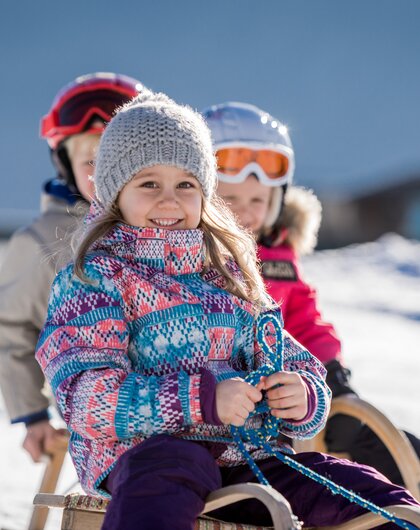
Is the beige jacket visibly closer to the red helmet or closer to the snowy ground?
the red helmet

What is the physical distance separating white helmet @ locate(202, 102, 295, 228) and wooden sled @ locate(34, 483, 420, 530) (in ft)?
5.47

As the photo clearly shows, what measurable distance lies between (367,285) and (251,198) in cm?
689

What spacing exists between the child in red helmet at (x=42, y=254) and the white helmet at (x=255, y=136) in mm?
385

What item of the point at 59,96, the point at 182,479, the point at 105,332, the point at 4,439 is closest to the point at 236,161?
the point at 59,96

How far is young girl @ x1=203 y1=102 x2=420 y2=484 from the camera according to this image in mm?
3061

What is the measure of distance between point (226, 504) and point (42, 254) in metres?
1.62

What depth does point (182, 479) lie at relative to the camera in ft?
5.83

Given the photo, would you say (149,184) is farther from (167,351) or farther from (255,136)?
(255,136)

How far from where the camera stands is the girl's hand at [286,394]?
1967 mm

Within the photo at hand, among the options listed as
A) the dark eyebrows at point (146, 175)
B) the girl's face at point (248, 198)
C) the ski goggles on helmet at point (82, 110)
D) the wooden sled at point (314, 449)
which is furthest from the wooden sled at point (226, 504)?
the ski goggles on helmet at point (82, 110)

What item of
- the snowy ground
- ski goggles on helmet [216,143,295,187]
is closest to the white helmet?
ski goggles on helmet [216,143,295,187]

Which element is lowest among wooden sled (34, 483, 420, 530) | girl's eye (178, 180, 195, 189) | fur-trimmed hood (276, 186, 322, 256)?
wooden sled (34, 483, 420, 530)

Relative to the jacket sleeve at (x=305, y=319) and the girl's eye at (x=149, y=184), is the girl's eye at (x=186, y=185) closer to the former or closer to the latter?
the girl's eye at (x=149, y=184)

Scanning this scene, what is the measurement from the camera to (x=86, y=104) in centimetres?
349
